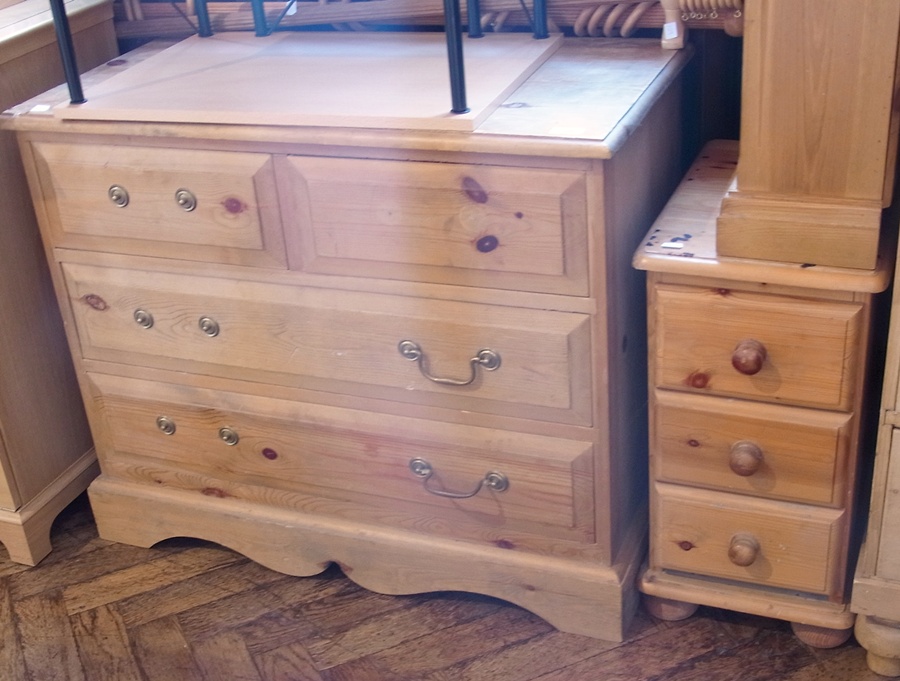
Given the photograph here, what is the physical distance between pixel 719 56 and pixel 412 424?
0.72m

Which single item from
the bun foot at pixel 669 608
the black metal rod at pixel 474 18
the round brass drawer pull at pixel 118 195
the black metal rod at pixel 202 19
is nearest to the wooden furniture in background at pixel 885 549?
the bun foot at pixel 669 608

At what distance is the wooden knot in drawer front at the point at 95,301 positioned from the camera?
1650mm

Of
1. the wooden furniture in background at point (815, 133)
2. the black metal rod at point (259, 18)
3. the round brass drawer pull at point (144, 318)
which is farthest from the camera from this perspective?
the black metal rod at point (259, 18)

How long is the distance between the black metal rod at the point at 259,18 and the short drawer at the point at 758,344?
2.77 feet

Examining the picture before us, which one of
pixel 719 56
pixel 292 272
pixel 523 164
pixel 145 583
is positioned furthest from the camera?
pixel 145 583

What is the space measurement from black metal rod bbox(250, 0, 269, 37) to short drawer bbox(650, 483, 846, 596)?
973mm

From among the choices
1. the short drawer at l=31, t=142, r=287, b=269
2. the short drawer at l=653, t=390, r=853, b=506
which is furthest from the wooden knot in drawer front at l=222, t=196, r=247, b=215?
the short drawer at l=653, t=390, r=853, b=506

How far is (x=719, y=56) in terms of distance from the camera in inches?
63.6

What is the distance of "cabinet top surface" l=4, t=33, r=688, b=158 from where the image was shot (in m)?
1.29

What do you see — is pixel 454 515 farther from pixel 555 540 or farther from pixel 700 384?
pixel 700 384

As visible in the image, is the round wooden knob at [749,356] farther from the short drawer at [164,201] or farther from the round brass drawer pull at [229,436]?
the round brass drawer pull at [229,436]

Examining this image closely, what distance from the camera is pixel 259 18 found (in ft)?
5.79

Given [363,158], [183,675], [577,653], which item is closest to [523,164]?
[363,158]

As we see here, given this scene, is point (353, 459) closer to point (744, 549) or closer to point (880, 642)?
point (744, 549)
